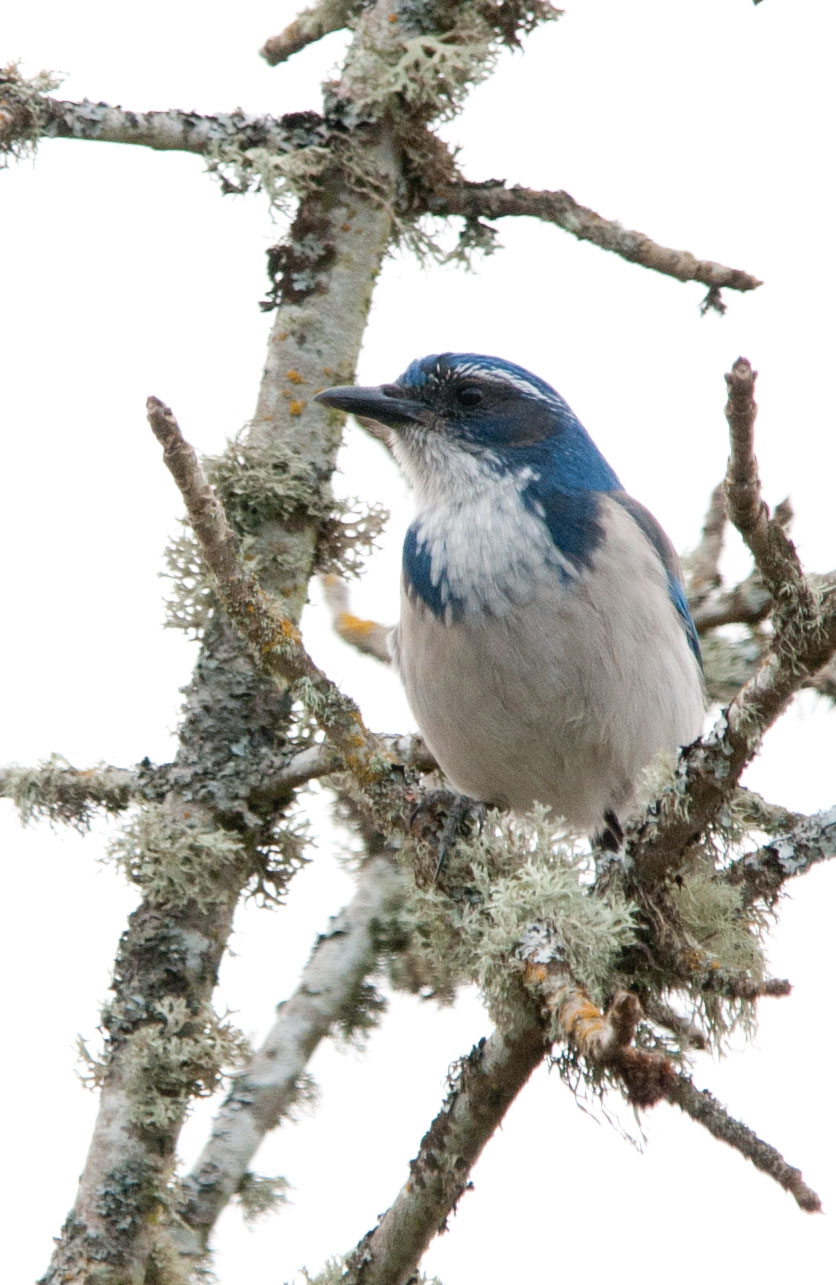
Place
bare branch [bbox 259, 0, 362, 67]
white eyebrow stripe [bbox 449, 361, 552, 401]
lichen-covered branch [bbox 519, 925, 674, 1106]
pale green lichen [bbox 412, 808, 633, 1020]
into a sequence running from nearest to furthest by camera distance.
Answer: lichen-covered branch [bbox 519, 925, 674, 1106] < pale green lichen [bbox 412, 808, 633, 1020] < white eyebrow stripe [bbox 449, 361, 552, 401] < bare branch [bbox 259, 0, 362, 67]

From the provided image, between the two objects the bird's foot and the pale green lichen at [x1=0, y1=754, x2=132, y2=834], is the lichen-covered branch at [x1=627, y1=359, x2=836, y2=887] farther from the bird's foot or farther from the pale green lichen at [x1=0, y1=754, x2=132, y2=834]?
the pale green lichen at [x1=0, y1=754, x2=132, y2=834]

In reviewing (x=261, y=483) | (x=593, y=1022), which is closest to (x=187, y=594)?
(x=261, y=483)

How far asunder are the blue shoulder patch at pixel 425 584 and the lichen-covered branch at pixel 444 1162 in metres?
1.70

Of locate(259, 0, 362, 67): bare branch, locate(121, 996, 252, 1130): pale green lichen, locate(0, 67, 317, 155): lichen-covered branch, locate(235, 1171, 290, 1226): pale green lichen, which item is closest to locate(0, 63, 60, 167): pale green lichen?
locate(0, 67, 317, 155): lichen-covered branch

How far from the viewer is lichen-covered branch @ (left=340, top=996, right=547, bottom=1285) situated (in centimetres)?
353

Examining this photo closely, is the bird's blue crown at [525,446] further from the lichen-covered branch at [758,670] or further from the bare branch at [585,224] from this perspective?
the lichen-covered branch at [758,670]

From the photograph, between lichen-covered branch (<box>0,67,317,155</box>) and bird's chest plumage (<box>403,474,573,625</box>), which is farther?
bird's chest plumage (<box>403,474,573,625</box>)

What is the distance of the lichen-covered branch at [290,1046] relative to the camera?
14.9 feet

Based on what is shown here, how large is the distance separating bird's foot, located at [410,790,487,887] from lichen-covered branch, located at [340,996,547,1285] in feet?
1.62

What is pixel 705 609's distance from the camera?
18.5 ft

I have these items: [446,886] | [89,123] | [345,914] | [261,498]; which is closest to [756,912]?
[446,886]

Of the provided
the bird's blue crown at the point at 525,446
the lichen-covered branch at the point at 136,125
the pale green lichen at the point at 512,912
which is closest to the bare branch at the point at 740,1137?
the pale green lichen at the point at 512,912

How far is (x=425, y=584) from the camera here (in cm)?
507

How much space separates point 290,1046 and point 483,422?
2312 millimetres
